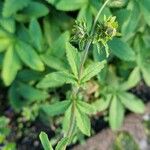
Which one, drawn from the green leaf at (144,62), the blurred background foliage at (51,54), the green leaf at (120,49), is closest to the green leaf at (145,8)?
the blurred background foliage at (51,54)

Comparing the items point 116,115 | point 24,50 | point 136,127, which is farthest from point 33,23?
point 136,127

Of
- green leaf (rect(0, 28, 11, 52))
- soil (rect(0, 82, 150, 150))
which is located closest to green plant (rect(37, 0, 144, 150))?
green leaf (rect(0, 28, 11, 52))

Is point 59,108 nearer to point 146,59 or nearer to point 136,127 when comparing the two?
point 146,59

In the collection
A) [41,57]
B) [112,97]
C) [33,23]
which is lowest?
[112,97]

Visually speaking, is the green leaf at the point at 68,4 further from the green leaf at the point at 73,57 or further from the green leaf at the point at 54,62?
the green leaf at the point at 73,57

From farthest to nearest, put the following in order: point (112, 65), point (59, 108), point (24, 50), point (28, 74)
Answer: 1. point (112, 65)
2. point (28, 74)
3. point (24, 50)
4. point (59, 108)

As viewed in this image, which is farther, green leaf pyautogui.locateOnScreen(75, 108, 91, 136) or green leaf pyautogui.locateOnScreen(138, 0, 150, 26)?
green leaf pyautogui.locateOnScreen(138, 0, 150, 26)

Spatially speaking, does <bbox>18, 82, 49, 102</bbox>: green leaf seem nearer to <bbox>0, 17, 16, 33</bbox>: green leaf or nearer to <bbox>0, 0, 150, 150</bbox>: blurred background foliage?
<bbox>0, 0, 150, 150</bbox>: blurred background foliage
